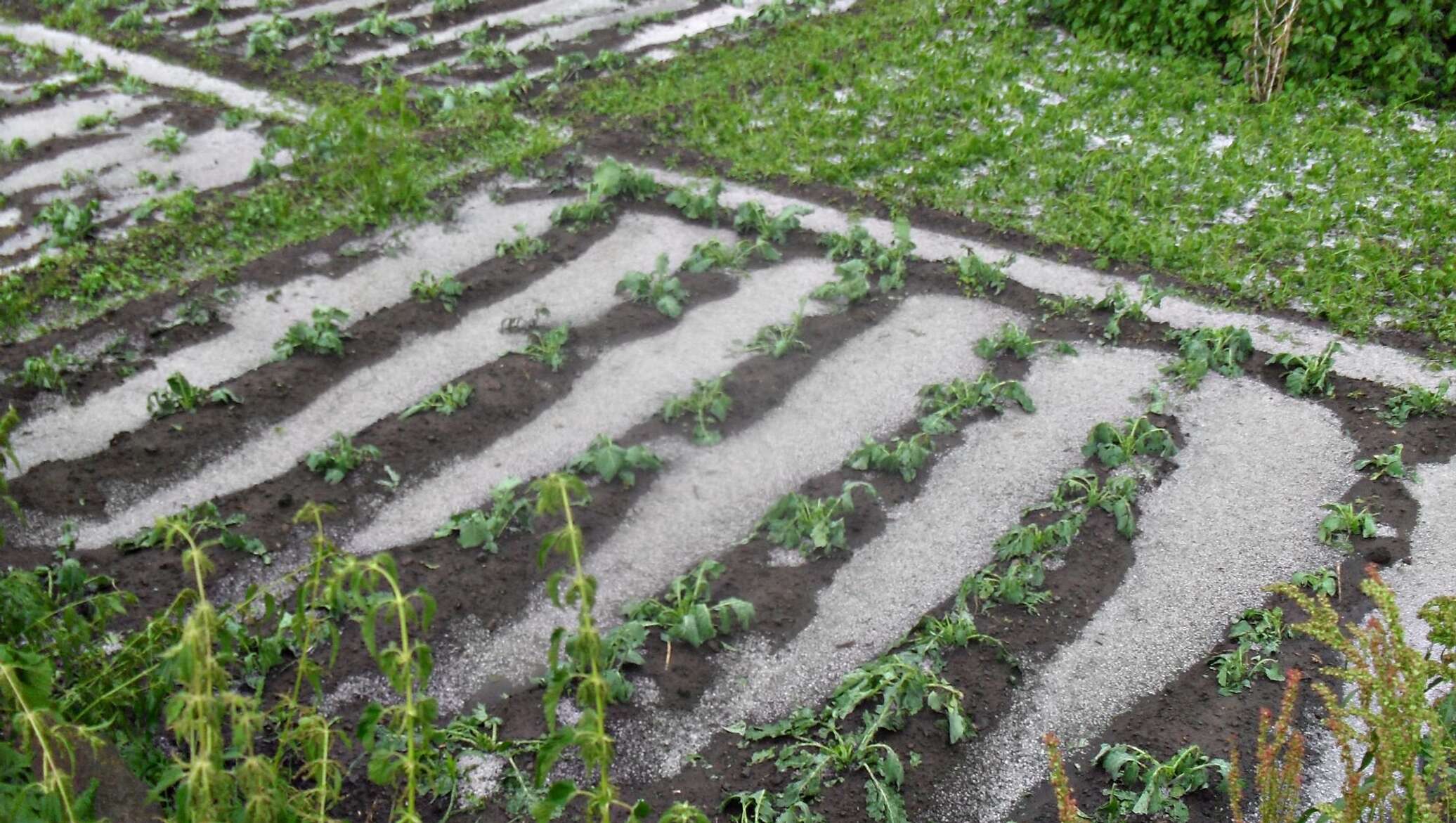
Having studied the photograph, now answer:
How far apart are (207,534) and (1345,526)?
3600 millimetres

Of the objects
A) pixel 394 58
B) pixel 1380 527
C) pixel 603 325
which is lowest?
pixel 1380 527

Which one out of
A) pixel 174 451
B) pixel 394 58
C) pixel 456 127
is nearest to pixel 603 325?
pixel 174 451

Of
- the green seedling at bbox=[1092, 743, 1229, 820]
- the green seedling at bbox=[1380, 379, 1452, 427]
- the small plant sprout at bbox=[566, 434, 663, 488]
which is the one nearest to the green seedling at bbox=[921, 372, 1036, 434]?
the small plant sprout at bbox=[566, 434, 663, 488]

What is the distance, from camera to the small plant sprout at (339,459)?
424cm

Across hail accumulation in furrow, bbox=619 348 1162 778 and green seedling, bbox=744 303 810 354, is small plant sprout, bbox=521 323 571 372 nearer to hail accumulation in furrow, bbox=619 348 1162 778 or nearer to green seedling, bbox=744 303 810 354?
green seedling, bbox=744 303 810 354

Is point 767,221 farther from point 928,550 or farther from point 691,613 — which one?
point 691,613

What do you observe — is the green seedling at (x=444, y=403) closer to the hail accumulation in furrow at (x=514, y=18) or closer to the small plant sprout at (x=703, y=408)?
the small plant sprout at (x=703, y=408)

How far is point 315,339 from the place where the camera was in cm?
489

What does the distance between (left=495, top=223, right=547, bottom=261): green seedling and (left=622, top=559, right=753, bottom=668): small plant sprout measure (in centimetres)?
237

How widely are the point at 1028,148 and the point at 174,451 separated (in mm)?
4444

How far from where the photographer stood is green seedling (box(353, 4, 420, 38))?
8289mm

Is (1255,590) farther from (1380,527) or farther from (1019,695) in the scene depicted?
(1019,695)

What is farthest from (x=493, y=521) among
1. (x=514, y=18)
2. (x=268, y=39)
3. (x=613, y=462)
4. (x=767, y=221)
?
(x=514, y=18)

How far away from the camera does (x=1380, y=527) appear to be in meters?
4.02
